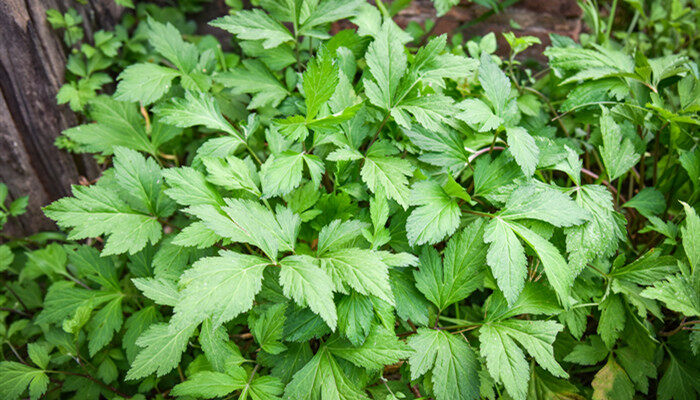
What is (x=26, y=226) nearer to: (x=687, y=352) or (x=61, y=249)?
(x=61, y=249)

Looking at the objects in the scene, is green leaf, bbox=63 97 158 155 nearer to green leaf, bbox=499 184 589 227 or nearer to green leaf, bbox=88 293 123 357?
green leaf, bbox=88 293 123 357

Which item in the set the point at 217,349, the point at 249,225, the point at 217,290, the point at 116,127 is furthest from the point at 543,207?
the point at 116,127

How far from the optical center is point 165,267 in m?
1.54

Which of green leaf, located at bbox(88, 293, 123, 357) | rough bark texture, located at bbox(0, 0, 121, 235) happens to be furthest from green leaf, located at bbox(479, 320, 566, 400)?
rough bark texture, located at bbox(0, 0, 121, 235)

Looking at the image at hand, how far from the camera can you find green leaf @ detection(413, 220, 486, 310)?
1.45m

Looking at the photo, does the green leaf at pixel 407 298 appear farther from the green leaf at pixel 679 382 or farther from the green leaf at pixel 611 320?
the green leaf at pixel 679 382

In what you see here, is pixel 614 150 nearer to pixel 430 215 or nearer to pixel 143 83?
pixel 430 215

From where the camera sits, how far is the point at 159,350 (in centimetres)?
137

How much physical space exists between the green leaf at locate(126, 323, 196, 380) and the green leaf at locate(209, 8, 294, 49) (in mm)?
1132

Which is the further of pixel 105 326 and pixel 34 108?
pixel 34 108

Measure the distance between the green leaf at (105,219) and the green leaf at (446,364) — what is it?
1.05 m

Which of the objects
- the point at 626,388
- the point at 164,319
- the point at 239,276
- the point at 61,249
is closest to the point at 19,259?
the point at 61,249

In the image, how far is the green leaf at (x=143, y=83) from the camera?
1763 millimetres

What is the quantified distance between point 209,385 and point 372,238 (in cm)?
70
